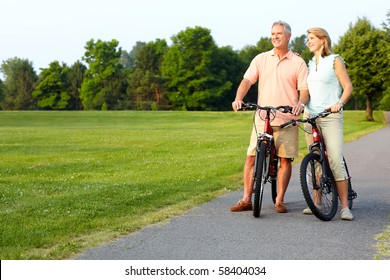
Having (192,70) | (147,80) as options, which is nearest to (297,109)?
(192,70)

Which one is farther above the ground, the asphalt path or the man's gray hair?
the man's gray hair

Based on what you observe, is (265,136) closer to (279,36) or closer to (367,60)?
(279,36)

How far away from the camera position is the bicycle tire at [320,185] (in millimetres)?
7117

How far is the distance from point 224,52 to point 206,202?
89142 mm

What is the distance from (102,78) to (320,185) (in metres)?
92.1

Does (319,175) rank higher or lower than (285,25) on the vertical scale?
lower

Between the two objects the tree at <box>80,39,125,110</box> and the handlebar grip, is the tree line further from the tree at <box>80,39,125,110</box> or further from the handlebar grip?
the handlebar grip

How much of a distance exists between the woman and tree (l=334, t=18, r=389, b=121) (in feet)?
145

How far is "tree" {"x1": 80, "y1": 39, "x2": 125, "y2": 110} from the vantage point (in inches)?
3723

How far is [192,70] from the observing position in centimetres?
9100

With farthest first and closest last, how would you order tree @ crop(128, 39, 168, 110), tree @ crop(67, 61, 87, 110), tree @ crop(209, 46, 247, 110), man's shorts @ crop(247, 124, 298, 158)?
tree @ crop(67, 61, 87, 110) → tree @ crop(209, 46, 247, 110) → tree @ crop(128, 39, 168, 110) → man's shorts @ crop(247, 124, 298, 158)

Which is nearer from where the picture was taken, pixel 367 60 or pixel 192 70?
pixel 367 60

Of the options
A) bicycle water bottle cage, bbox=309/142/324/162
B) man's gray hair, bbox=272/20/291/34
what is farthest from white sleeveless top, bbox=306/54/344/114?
man's gray hair, bbox=272/20/291/34
